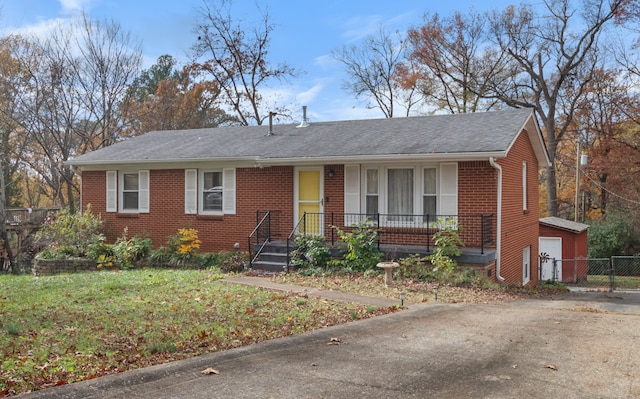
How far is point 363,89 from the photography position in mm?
38531

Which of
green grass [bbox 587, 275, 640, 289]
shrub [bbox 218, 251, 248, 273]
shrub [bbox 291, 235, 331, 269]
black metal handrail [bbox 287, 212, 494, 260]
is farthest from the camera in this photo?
green grass [bbox 587, 275, 640, 289]

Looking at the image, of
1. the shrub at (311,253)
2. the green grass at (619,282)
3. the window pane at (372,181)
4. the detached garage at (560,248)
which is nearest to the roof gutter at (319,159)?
the window pane at (372,181)

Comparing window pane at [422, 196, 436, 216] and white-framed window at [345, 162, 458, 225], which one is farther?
window pane at [422, 196, 436, 216]

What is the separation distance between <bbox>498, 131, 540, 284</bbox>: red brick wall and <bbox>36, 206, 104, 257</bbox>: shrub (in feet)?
40.3

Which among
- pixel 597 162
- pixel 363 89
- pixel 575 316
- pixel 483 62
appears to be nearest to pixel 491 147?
pixel 575 316

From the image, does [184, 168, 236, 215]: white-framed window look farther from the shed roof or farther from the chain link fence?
the shed roof

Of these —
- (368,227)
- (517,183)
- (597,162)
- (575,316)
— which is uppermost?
(597,162)

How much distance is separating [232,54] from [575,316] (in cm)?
3162

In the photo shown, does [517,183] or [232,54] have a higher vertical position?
[232,54]

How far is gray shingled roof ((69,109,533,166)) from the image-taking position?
547 inches

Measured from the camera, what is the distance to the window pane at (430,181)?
14.2m

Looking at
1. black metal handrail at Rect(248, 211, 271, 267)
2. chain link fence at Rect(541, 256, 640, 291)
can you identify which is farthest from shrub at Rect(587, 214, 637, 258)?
black metal handrail at Rect(248, 211, 271, 267)

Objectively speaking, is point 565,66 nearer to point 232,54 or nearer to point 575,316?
point 232,54

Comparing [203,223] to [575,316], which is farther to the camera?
[203,223]
